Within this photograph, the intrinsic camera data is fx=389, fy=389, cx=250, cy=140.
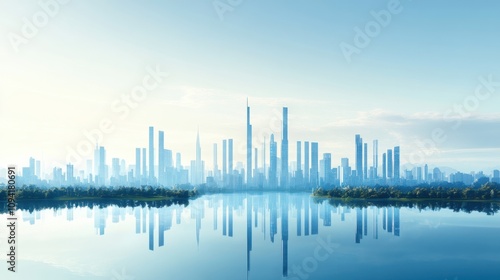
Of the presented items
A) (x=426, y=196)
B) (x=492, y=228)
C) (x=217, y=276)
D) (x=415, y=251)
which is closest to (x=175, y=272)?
(x=217, y=276)

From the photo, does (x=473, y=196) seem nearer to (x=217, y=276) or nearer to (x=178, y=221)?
(x=178, y=221)

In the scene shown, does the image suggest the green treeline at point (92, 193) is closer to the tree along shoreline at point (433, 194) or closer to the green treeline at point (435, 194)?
the tree along shoreline at point (433, 194)

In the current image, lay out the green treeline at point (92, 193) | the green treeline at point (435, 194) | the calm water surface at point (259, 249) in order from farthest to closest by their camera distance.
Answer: the green treeline at point (92, 193), the green treeline at point (435, 194), the calm water surface at point (259, 249)

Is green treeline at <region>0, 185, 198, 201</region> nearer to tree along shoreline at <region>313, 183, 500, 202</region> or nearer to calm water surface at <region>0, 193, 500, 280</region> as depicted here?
calm water surface at <region>0, 193, 500, 280</region>

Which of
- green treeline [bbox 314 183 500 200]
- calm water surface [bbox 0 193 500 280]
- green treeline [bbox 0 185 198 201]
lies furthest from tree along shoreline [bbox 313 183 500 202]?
green treeline [bbox 0 185 198 201]

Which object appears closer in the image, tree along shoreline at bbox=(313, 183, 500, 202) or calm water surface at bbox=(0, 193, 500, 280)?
calm water surface at bbox=(0, 193, 500, 280)

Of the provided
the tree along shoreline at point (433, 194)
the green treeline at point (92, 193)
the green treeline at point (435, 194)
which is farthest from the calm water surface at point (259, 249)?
the green treeline at point (92, 193)

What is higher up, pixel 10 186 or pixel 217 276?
pixel 10 186

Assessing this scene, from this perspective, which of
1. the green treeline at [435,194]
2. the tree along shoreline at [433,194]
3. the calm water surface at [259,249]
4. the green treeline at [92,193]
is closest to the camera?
the calm water surface at [259,249]
